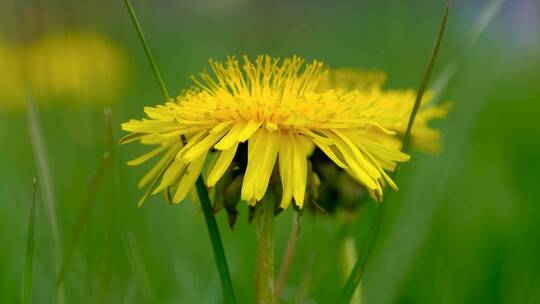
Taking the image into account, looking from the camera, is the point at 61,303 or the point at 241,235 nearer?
the point at 61,303

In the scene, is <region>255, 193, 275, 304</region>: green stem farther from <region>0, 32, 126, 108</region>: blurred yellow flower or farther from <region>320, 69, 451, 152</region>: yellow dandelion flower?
<region>0, 32, 126, 108</region>: blurred yellow flower

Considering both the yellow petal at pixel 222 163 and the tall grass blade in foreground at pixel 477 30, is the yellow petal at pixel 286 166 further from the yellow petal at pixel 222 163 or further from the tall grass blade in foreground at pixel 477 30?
the tall grass blade in foreground at pixel 477 30

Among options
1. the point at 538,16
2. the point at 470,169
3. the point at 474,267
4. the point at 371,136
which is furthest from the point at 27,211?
the point at 538,16

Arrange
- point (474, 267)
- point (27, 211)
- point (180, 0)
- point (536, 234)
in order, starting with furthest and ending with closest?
point (180, 0)
point (536, 234)
point (474, 267)
point (27, 211)

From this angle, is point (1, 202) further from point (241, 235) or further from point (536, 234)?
A: point (536, 234)

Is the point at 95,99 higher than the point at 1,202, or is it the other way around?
the point at 95,99
